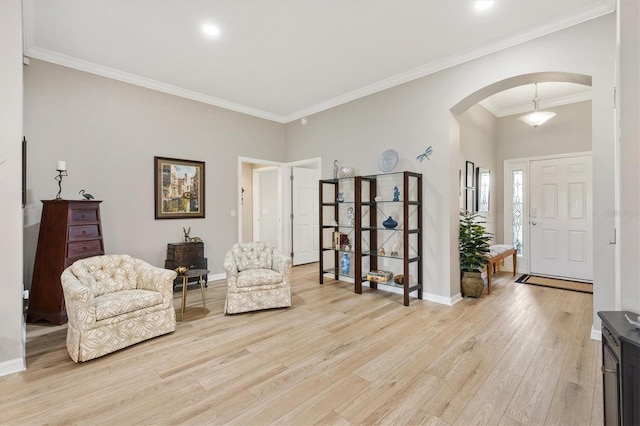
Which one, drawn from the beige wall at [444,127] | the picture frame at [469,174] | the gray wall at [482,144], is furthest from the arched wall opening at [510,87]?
the picture frame at [469,174]

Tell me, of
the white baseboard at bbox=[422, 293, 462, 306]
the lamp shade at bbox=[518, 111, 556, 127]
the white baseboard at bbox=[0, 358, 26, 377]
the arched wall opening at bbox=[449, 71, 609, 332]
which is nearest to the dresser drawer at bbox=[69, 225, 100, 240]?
the white baseboard at bbox=[0, 358, 26, 377]

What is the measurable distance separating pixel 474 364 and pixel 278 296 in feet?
6.91

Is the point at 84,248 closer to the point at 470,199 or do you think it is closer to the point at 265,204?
the point at 265,204

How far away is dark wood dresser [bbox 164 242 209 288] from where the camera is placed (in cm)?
438

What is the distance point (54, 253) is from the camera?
3197 millimetres

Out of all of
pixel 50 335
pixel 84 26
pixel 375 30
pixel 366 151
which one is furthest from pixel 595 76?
pixel 50 335

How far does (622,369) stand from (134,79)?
540cm

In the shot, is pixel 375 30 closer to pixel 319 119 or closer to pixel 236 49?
pixel 236 49

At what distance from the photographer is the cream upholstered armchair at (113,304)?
2.38m

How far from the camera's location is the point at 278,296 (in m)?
3.60

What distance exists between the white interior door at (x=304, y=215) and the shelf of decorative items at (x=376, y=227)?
1223 millimetres

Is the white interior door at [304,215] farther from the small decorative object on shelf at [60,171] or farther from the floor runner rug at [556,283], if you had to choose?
the floor runner rug at [556,283]

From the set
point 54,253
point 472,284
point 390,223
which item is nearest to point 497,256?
point 472,284

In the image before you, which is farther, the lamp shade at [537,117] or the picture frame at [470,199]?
the picture frame at [470,199]
